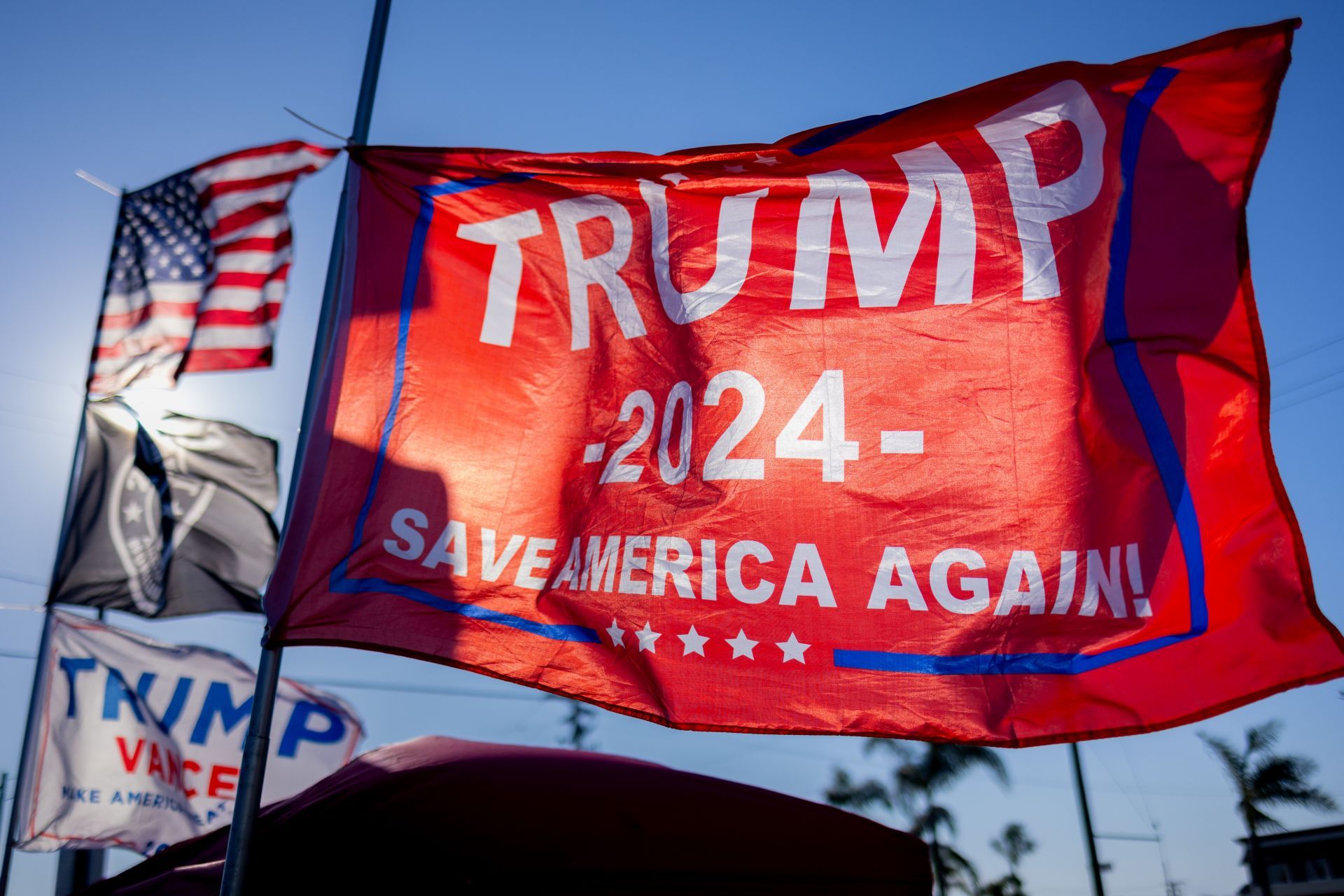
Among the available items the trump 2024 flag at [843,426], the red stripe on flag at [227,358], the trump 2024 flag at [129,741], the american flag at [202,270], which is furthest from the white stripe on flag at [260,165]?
the trump 2024 flag at [129,741]

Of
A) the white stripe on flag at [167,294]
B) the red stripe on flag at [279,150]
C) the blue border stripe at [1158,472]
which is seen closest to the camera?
the blue border stripe at [1158,472]

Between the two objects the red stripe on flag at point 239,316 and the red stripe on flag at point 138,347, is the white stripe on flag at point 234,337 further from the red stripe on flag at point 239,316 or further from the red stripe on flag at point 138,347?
the red stripe on flag at point 138,347

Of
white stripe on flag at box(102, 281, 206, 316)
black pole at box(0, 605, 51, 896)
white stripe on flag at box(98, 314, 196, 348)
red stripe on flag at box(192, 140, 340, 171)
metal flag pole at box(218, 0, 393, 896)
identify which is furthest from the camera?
black pole at box(0, 605, 51, 896)

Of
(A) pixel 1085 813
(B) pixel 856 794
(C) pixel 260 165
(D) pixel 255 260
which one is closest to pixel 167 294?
(D) pixel 255 260

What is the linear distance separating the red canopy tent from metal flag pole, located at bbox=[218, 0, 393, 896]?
497 mm

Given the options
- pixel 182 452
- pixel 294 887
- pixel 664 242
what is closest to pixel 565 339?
pixel 664 242

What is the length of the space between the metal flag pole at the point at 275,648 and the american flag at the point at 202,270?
79 centimetres

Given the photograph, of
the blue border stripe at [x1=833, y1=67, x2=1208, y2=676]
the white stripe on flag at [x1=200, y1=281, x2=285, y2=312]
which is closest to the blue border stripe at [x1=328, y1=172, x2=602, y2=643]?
the blue border stripe at [x1=833, y1=67, x2=1208, y2=676]

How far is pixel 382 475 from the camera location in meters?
4.44

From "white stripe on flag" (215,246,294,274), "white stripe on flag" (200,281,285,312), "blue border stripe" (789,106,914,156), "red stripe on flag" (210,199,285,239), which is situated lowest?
"blue border stripe" (789,106,914,156)

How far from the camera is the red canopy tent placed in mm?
4344

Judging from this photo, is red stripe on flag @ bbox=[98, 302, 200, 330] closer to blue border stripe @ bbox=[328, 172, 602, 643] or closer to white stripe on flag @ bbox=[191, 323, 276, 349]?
white stripe on flag @ bbox=[191, 323, 276, 349]

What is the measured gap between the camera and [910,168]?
4.48m

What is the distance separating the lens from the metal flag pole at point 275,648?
12.4 ft
